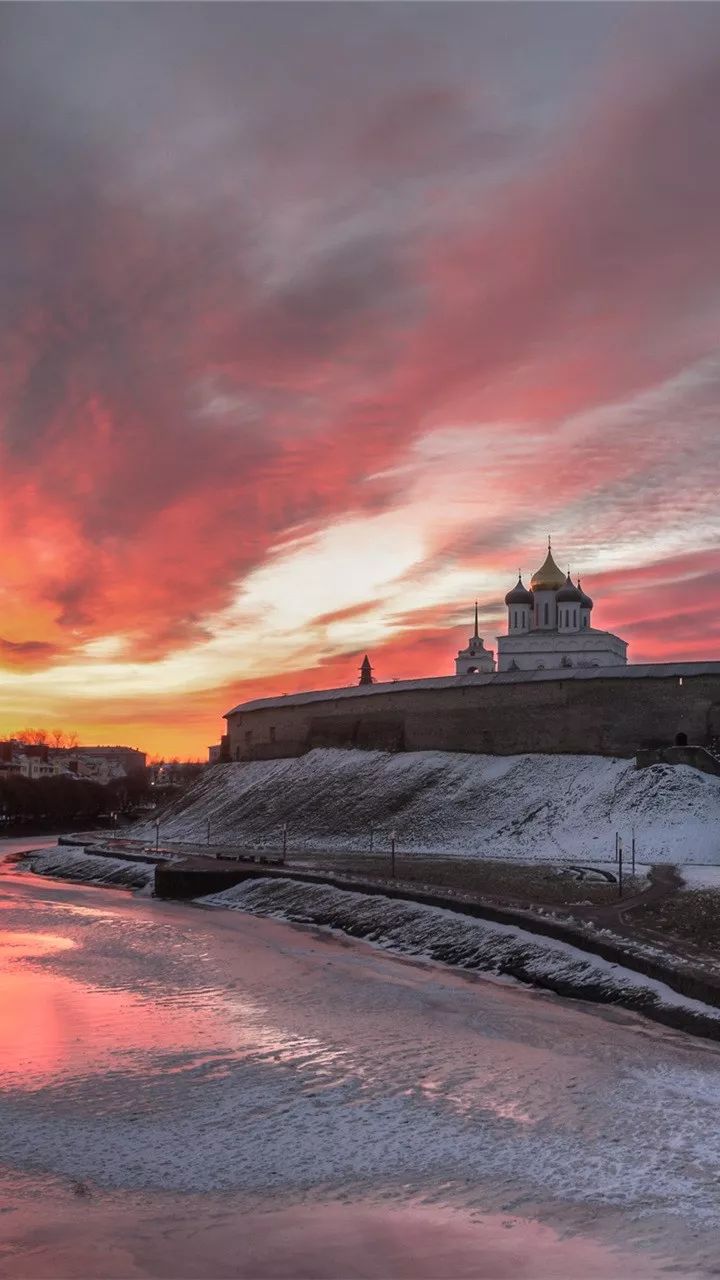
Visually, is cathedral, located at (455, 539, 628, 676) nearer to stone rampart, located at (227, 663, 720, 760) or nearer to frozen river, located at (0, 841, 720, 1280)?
stone rampart, located at (227, 663, 720, 760)

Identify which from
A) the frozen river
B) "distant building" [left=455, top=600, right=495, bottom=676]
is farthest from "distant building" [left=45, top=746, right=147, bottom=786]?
the frozen river

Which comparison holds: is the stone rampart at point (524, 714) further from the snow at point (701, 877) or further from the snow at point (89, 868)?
the snow at point (701, 877)

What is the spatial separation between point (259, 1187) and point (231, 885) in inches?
991

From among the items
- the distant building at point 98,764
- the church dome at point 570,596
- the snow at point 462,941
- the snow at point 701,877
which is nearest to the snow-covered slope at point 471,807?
the snow at point 701,877

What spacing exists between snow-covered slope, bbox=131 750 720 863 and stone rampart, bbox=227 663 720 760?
91 centimetres

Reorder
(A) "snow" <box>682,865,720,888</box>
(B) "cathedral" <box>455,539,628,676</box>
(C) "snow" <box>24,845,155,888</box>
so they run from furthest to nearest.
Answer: (B) "cathedral" <box>455,539,628,676</box>, (C) "snow" <box>24,845,155,888</box>, (A) "snow" <box>682,865,720,888</box>

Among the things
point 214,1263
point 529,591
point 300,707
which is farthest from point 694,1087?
point 529,591

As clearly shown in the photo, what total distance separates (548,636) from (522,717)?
767 inches

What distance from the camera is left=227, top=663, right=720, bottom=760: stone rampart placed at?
4541 centimetres

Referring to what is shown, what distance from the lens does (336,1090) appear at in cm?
1266

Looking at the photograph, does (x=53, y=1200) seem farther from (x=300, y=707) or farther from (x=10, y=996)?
(x=300, y=707)

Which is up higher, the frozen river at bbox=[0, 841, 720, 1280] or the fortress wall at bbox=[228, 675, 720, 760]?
the fortress wall at bbox=[228, 675, 720, 760]

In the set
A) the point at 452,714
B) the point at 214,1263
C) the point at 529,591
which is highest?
the point at 529,591

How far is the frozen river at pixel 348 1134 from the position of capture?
863 cm
